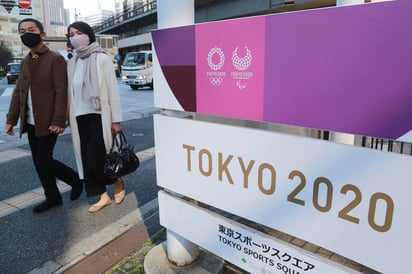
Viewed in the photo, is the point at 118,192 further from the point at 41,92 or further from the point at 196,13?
the point at 196,13

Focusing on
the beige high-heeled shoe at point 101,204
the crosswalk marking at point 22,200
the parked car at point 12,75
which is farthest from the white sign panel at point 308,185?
the parked car at point 12,75

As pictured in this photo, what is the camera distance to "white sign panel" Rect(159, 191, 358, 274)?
1.55 meters

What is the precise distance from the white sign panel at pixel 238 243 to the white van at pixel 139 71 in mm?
15981

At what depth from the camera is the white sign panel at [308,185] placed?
1260 mm

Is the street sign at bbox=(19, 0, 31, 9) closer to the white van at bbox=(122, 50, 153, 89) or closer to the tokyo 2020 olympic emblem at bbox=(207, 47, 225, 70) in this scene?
the white van at bbox=(122, 50, 153, 89)

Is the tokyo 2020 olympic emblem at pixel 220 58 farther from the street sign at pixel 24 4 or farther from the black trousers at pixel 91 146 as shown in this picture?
the street sign at pixel 24 4

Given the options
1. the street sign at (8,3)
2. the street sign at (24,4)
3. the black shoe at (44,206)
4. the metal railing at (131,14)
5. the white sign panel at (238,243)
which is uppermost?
the metal railing at (131,14)

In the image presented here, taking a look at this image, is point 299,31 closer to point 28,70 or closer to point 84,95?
point 84,95

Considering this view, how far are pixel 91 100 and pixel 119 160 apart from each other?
60 cm

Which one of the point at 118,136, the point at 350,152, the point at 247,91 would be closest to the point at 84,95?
the point at 118,136

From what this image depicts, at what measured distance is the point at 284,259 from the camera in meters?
1.62

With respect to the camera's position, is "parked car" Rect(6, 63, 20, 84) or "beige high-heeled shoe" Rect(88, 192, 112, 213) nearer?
"beige high-heeled shoe" Rect(88, 192, 112, 213)

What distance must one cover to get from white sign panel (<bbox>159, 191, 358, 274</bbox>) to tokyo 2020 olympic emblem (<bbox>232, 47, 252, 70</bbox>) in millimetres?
827

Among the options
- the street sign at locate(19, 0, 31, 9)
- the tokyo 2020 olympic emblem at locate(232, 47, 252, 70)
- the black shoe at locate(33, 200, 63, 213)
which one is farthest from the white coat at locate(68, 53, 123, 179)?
the street sign at locate(19, 0, 31, 9)
